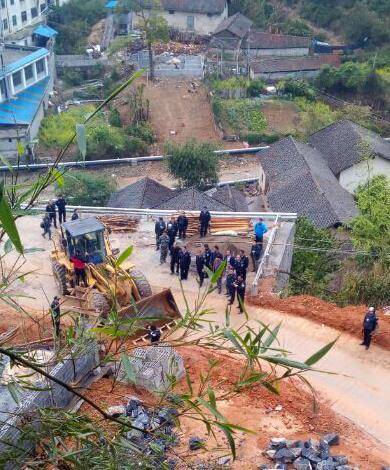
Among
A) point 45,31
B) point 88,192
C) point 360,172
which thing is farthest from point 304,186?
point 45,31

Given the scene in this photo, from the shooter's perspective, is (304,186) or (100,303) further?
(304,186)

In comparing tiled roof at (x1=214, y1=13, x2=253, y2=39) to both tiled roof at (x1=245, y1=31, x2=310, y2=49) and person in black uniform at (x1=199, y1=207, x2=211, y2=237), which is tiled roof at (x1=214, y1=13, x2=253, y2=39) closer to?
tiled roof at (x1=245, y1=31, x2=310, y2=49)

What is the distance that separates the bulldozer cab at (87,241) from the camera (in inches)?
564

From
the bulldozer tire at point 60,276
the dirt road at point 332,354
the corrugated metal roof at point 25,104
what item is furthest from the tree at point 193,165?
the bulldozer tire at point 60,276

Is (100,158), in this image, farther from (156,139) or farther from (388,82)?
(388,82)

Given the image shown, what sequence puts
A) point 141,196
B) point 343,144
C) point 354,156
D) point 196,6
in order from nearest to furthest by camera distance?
point 141,196 < point 354,156 < point 343,144 < point 196,6

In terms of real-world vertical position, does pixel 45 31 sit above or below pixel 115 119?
above

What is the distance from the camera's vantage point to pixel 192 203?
862 inches

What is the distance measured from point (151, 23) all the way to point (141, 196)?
72.4 ft

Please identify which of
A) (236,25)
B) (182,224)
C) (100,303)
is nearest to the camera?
(100,303)

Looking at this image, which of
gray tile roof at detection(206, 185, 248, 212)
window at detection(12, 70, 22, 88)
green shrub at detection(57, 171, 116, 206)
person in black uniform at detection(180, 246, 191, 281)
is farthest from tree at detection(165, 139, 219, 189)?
person in black uniform at detection(180, 246, 191, 281)

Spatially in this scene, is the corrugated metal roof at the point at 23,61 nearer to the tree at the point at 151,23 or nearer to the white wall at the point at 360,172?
the tree at the point at 151,23

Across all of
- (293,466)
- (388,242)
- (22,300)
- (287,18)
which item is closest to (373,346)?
(293,466)

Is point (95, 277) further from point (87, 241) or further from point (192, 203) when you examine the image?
point (192, 203)
